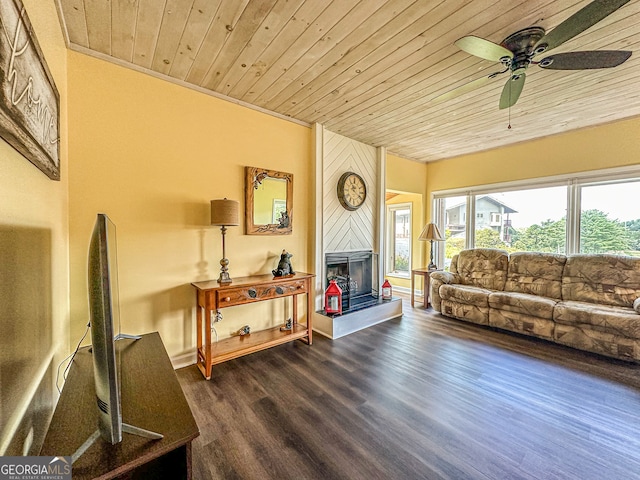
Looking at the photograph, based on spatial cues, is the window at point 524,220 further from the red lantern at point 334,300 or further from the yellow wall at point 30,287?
the yellow wall at point 30,287

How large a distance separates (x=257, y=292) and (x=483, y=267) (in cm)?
351

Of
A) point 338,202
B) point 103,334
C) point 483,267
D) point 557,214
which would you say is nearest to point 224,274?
point 103,334

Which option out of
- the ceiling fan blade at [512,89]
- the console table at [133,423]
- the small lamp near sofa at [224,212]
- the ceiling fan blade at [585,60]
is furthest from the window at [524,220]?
the console table at [133,423]

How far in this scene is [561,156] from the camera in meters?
3.71

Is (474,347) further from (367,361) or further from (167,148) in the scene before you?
(167,148)

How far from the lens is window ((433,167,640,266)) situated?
334 cm

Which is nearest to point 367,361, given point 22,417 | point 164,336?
point 164,336

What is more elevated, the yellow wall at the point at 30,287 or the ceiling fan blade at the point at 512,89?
the ceiling fan blade at the point at 512,89

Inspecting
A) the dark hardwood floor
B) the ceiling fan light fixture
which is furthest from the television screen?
the ceiling fan light fixture

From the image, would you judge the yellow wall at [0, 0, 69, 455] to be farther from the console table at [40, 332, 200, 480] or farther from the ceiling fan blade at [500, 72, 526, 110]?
the ceiling fan blade at [500, 72, 526, 110]

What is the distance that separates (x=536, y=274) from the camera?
3.61 meters

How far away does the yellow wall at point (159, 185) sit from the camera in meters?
2.05

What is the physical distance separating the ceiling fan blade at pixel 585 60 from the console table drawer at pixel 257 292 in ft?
8.88

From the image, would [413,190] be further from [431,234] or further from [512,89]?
[512,89]
